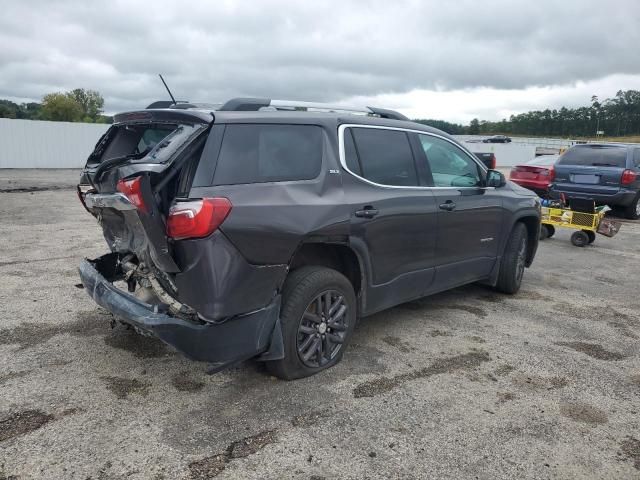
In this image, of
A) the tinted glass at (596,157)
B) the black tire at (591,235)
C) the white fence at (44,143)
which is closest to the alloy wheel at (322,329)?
the black tire at (591,235)

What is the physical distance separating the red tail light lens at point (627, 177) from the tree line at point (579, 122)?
8420cm

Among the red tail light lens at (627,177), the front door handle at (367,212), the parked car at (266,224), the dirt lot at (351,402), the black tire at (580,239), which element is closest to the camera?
the dirt lot at (351,402)

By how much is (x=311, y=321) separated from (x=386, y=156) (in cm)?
149

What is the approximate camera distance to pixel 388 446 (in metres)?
2.99

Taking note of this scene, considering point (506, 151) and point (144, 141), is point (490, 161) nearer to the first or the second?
point (144, 141)

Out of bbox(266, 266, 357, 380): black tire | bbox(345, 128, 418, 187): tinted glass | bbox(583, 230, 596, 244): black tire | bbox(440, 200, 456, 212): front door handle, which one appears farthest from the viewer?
bbox(583, 230, 596, 244): black tire

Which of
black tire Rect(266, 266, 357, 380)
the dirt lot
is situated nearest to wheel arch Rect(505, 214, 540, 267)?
the dirt lot

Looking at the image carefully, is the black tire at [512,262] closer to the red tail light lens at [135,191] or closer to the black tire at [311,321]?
the black tire at [311,321]

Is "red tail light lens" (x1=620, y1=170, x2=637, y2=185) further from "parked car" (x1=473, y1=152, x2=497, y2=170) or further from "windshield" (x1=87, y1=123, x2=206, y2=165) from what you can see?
"windshield" (x1=87, y1=123, x2=206, y2=165)

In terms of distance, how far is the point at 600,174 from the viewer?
11141 mm

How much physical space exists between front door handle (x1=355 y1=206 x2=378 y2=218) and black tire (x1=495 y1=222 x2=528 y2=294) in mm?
2480

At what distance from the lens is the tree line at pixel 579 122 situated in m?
94.2

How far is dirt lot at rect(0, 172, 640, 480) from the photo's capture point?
2828 millimetres

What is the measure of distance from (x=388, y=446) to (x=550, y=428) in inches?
41.2
